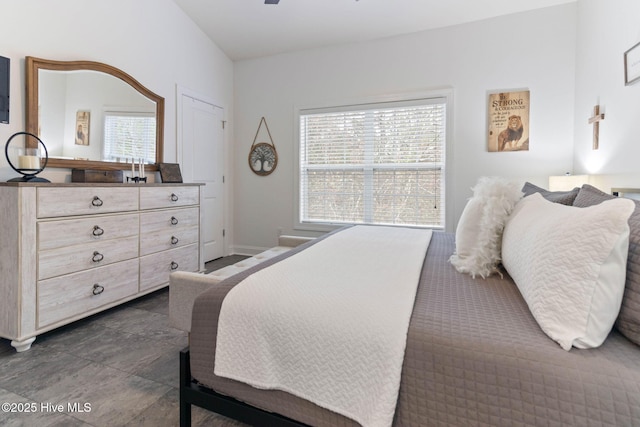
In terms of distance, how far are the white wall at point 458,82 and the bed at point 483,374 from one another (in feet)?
9.01

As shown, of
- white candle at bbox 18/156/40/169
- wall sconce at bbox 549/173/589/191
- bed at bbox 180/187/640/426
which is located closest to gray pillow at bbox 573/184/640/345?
bed at bbox 180/187/640/426

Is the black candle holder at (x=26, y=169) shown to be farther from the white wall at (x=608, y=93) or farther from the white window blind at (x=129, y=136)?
the white wall at (x=608, y=93)

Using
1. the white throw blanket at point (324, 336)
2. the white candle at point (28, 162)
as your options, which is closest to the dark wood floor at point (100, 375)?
the white throw blanket at point (324, 336)

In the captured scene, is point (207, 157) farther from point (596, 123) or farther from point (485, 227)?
point (596, 123)

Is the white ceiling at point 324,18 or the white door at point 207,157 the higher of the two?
the white ceiling at point 324,18

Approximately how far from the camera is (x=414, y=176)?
379cm

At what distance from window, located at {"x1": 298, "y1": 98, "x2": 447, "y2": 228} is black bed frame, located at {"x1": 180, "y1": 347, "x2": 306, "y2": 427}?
302 centimetres

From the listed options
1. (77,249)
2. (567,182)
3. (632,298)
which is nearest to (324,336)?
(632,298)

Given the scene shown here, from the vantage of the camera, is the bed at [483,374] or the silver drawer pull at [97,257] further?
the silver drawer pull at [97,257]

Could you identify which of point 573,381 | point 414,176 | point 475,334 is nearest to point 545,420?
point 573,381

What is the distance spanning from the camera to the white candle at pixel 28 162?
2117 mm

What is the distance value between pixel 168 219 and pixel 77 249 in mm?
835

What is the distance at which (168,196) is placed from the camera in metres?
2.98

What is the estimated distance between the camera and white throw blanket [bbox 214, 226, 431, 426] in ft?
2.95
